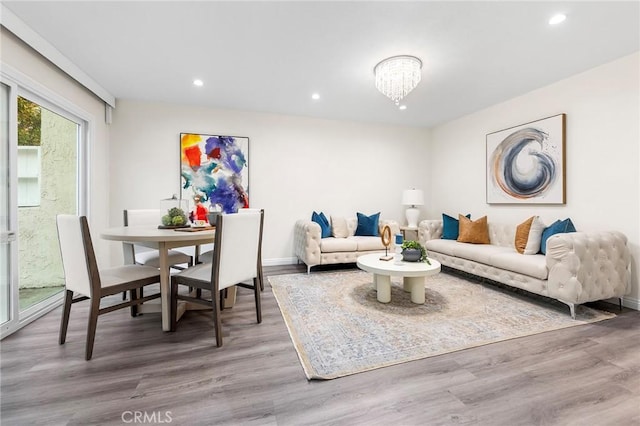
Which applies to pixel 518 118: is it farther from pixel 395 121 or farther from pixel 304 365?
pixel 304 365

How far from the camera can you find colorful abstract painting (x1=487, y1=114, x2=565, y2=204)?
3141 mm

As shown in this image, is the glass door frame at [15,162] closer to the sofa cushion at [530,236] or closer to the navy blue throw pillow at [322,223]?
the navy blue throw pillow at [322,223]

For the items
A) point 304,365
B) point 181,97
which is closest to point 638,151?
point 304,365

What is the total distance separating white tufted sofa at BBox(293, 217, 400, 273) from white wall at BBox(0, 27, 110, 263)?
8.54 ft

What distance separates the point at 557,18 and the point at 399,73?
1.19 meters

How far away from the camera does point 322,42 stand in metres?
2.35

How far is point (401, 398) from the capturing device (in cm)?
138

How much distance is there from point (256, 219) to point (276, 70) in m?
1.76

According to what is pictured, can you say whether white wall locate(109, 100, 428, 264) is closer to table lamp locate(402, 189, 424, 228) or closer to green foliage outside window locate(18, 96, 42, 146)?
table lamp locate(402, 189, 424, 228)

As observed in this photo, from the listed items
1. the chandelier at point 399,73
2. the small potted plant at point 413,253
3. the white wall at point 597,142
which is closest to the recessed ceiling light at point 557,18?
the chandelier at point 399,73

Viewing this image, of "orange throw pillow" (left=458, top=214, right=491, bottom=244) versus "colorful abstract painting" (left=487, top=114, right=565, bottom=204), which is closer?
"colorful abstract painting" (left=487, top=114, right=565, bottom=204)

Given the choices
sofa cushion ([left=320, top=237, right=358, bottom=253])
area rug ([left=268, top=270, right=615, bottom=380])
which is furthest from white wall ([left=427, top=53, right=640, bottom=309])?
sofa cushion ([left=320, top=237, right=358, bottom=253])

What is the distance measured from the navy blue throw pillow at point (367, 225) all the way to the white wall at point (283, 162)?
0.34 metres

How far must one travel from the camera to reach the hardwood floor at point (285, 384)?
126 cm
